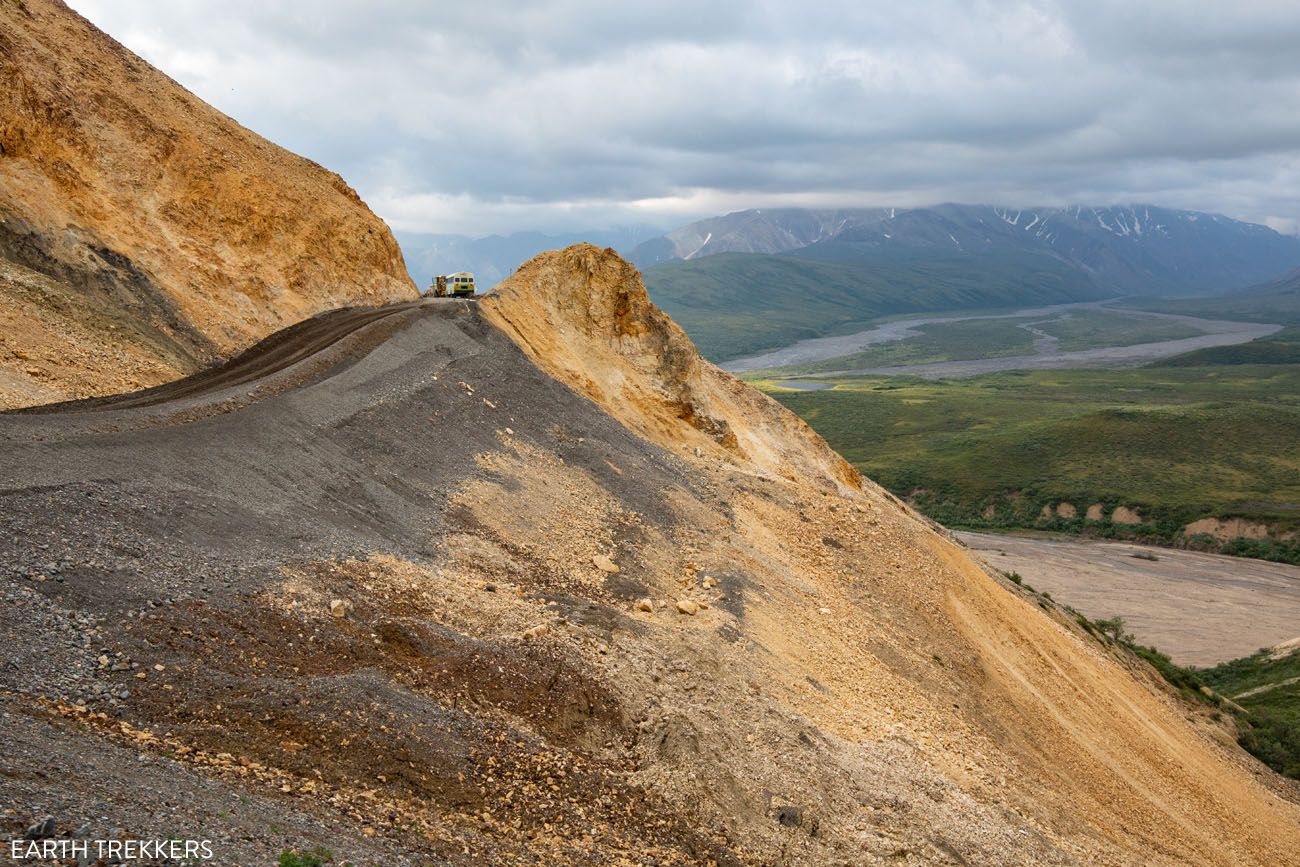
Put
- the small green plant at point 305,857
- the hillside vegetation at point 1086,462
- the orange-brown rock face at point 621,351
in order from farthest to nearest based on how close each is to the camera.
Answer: the hillside vegetation at point 1086,462 → the orange-brown rock face at point 621,351 → the small green plant at point 305,857

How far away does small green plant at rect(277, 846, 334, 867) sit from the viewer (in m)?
8.87

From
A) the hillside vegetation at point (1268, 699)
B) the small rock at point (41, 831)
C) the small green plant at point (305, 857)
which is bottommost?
the hillside vegetation at point (1268, 699)

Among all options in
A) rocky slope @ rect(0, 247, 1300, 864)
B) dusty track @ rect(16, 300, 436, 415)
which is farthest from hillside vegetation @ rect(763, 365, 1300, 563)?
dusty track @ rect(16, 300, 436, 415)

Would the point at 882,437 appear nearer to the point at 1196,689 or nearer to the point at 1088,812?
the point at 1196,689

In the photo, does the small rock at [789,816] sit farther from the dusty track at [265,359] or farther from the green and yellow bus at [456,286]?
the green and yellow bus at [456,286]

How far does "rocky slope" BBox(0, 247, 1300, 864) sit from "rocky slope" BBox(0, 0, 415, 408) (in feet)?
10.0

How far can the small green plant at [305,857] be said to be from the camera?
887cm

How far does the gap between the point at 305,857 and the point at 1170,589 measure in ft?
253

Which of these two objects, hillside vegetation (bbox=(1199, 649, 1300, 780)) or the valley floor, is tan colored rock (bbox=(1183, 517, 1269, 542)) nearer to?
the valley floor

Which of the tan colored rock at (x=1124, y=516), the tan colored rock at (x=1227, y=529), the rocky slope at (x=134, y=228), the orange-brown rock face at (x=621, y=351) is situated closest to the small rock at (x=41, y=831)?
the rocky slope at (x=134, y=228)

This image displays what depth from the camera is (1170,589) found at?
235ft

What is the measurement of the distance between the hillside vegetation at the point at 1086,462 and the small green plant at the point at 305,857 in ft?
294

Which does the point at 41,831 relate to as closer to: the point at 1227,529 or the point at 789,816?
the point at 789,816

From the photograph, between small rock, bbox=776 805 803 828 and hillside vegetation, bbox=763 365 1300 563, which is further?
hillside vegetation, bbox=763 365 1300 563
